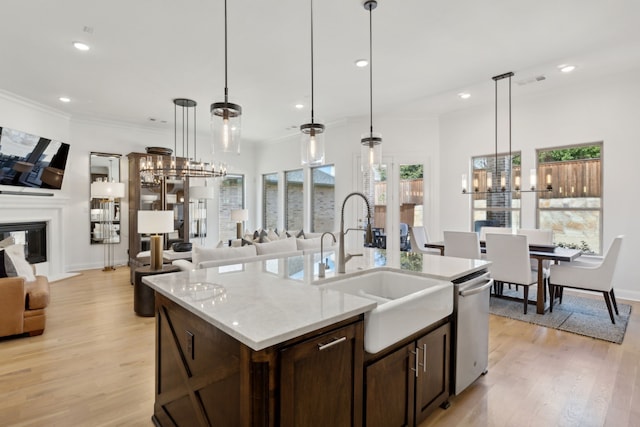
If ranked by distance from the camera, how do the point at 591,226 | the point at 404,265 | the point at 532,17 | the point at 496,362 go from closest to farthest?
the point at 404,265
the point at 496,362
the point at 532,17
the point at 591,226

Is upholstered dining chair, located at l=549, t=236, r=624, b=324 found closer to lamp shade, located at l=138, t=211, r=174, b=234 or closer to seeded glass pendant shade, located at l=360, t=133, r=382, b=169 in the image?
seeded glass pendant shade, located at l=360, t=133, r=382, b=169

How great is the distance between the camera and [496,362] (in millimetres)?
2766

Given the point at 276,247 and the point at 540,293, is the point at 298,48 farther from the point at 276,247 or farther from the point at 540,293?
the point at 540,293

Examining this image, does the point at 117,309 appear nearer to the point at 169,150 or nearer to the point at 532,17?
the point at 169,150

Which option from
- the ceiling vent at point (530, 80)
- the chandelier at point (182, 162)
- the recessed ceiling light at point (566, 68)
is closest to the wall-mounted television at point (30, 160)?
the chandelier at point (182, 162)

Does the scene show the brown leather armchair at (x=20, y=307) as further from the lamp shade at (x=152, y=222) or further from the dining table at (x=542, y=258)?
the dining table at (x=542, y=258)

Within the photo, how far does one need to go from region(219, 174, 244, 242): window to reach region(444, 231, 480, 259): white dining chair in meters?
5.79

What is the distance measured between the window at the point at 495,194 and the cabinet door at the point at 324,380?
4.93m

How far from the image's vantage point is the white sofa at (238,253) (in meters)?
3.58

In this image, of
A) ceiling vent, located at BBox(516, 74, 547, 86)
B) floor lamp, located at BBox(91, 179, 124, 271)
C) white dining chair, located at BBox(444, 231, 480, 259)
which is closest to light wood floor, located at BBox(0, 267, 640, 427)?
white dining chair, located at BBox(444, 231, 480, 259)

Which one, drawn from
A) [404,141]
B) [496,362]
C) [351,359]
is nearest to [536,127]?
[404,141]

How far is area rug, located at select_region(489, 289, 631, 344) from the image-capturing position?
3.38 metres

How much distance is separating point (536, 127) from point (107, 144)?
8.21 meters

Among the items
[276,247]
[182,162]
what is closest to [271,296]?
[276,247]
